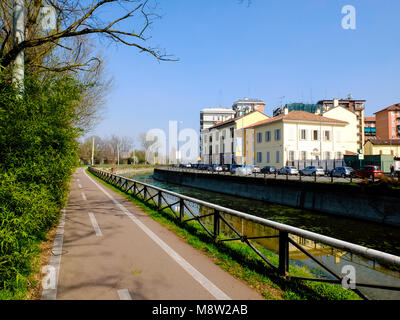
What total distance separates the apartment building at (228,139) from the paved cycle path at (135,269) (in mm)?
32708

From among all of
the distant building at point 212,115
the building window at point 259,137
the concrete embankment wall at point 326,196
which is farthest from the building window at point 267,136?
the distant building at point 212,115

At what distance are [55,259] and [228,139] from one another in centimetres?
5172

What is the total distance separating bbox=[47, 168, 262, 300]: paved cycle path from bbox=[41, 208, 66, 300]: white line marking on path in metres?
0.02

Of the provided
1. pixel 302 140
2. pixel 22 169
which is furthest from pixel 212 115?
pixel 22 169

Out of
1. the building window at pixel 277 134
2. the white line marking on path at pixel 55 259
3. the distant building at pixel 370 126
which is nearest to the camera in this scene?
the white line marking on path at pixel 55 259

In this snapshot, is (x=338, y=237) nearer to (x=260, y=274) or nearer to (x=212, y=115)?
(x=260, y=274)

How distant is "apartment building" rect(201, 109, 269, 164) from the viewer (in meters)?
48.8

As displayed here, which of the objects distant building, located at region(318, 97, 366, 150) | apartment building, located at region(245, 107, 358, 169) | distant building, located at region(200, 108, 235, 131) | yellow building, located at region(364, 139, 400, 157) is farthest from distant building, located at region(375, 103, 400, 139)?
distant building, located at region(200, 108, 235, 131)

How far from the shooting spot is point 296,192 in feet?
61.6

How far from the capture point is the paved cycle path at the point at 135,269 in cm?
366

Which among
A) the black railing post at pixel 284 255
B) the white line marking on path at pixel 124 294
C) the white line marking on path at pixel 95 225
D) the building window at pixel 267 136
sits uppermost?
the building window at pixel 267 136

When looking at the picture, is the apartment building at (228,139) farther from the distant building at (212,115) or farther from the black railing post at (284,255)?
the black railing post at (284,255)

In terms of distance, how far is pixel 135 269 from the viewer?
452 cm

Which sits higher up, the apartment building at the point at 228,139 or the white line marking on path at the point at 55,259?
the apartment building at the point at 228,139
